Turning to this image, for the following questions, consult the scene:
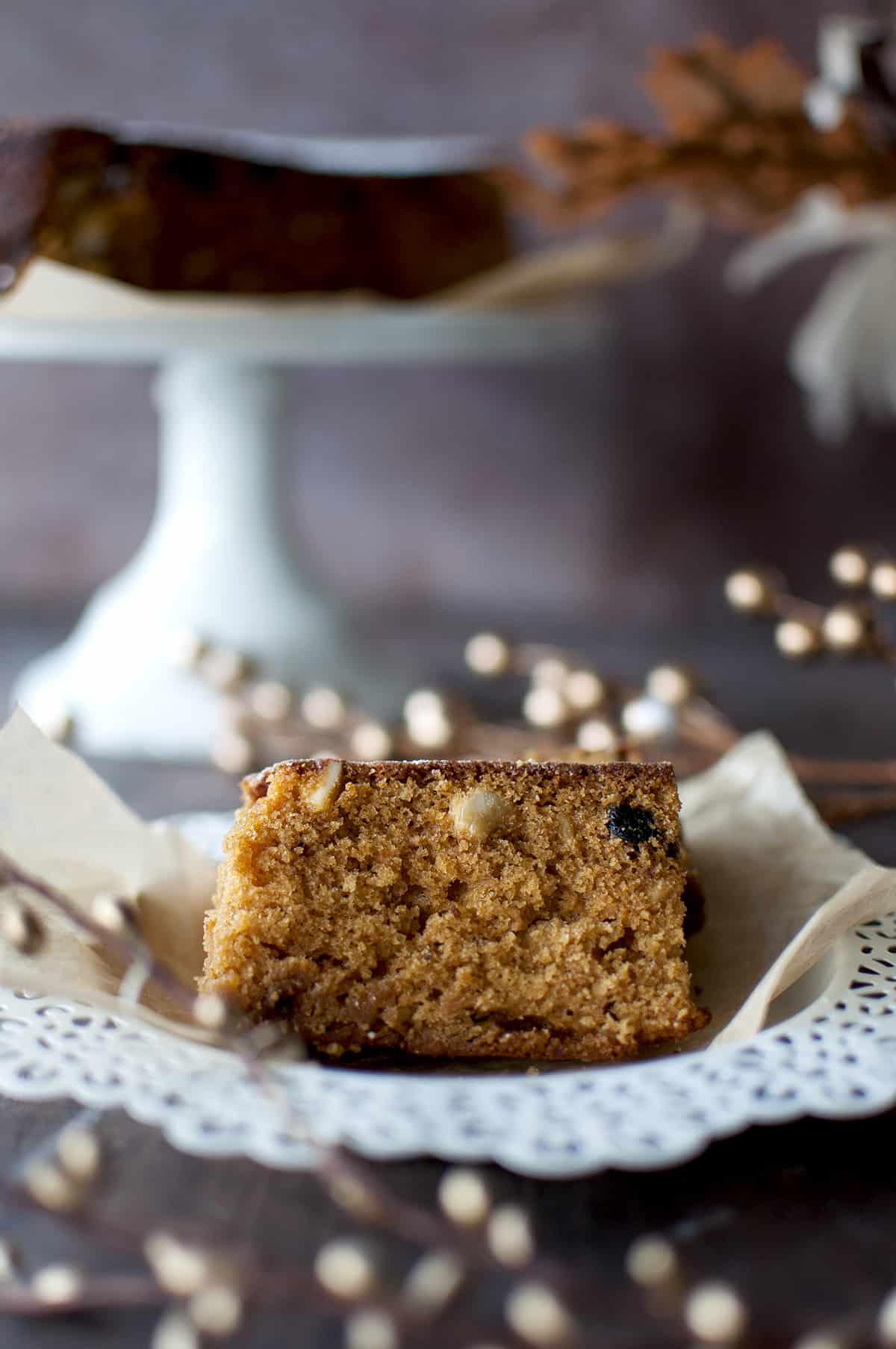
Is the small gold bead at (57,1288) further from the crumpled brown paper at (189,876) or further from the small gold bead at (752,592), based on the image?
the small gold bead at (752,592)

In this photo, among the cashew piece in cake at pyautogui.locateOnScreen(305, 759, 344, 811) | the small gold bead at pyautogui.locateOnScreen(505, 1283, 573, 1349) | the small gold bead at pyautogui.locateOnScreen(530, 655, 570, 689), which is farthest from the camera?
the small gold bead at pyautogui.locateOnScreen(530, 655, 570, 689)

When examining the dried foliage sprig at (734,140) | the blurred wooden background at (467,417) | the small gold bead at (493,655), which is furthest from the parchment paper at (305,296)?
the small gold bead at (493,655)

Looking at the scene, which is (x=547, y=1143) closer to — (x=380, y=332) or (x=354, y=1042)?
(x=354, y=1042)

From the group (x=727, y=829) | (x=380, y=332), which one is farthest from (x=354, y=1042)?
(x=380, y=332)

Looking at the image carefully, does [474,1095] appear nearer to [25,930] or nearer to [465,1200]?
[465,1200]

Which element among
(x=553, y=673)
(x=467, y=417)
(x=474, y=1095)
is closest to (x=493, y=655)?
(x=553, y=673)

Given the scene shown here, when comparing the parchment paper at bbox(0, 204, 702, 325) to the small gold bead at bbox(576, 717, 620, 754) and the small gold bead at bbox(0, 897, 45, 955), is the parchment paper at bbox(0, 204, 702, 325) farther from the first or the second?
the small gold bead at bbox(0, 897, 45, 955)

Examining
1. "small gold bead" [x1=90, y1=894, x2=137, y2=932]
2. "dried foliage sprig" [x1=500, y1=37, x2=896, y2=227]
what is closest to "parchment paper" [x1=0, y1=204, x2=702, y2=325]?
"dried foliage sprig" [x1=500, y1=37, x2=896, y2=227]
